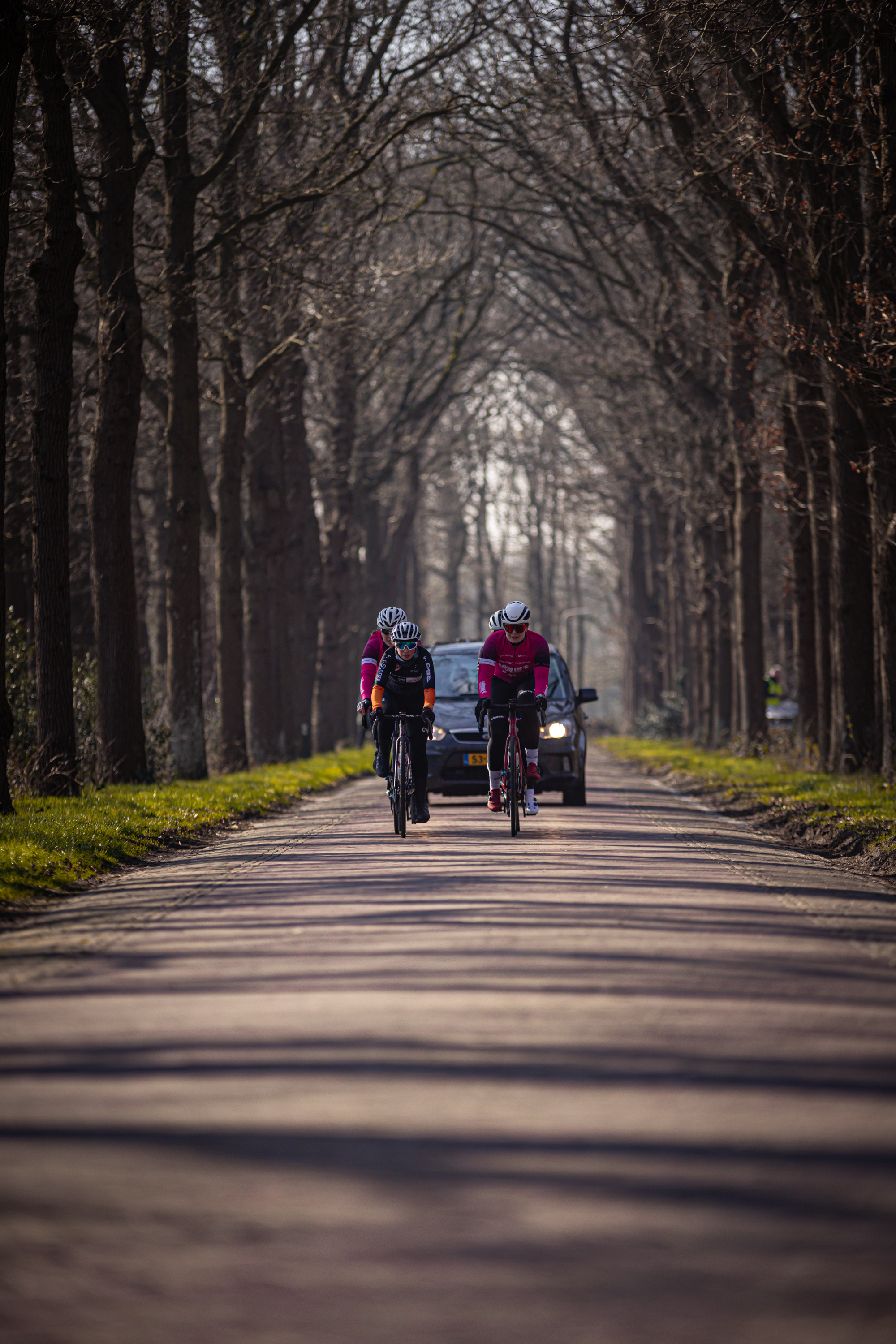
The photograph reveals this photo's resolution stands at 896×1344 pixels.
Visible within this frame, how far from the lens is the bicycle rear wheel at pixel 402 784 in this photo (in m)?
15.2

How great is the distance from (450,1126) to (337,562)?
3346 centimetres

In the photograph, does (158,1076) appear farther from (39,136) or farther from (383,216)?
(383,216)

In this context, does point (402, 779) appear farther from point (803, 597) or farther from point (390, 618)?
point (803, 597)

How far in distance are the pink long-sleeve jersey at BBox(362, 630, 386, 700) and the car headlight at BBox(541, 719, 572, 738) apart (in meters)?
3.19

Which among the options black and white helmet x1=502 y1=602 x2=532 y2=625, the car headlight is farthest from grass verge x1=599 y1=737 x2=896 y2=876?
black and white helmet x1=502 y1=602 x2=532 y2=625

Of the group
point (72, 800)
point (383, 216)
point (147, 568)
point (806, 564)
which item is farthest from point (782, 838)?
point (147, 568)

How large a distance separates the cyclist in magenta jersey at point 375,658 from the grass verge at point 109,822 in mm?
2019

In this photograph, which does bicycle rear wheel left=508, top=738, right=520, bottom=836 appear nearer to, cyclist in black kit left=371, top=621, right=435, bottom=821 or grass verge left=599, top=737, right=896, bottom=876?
cyclist in black kit left=371, top=621, right=435, bottom=821

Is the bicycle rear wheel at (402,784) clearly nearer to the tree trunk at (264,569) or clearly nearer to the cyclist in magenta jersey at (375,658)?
the cyclist in magenta jersey at (375,658)

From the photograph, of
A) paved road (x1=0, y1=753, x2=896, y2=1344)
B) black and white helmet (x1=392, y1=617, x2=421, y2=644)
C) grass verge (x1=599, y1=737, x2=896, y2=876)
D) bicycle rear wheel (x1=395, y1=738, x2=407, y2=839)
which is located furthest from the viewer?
black and white helmet (x1=392, y1=617, x2=421, y2=644)

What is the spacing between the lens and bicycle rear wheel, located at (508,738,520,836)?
15362 millimetres

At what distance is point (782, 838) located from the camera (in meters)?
16.2

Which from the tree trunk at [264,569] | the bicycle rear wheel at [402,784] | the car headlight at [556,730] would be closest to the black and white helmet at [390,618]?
the bicycle rear wheel at [402,784]

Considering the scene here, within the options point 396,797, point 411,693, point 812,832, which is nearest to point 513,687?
point 411,693
